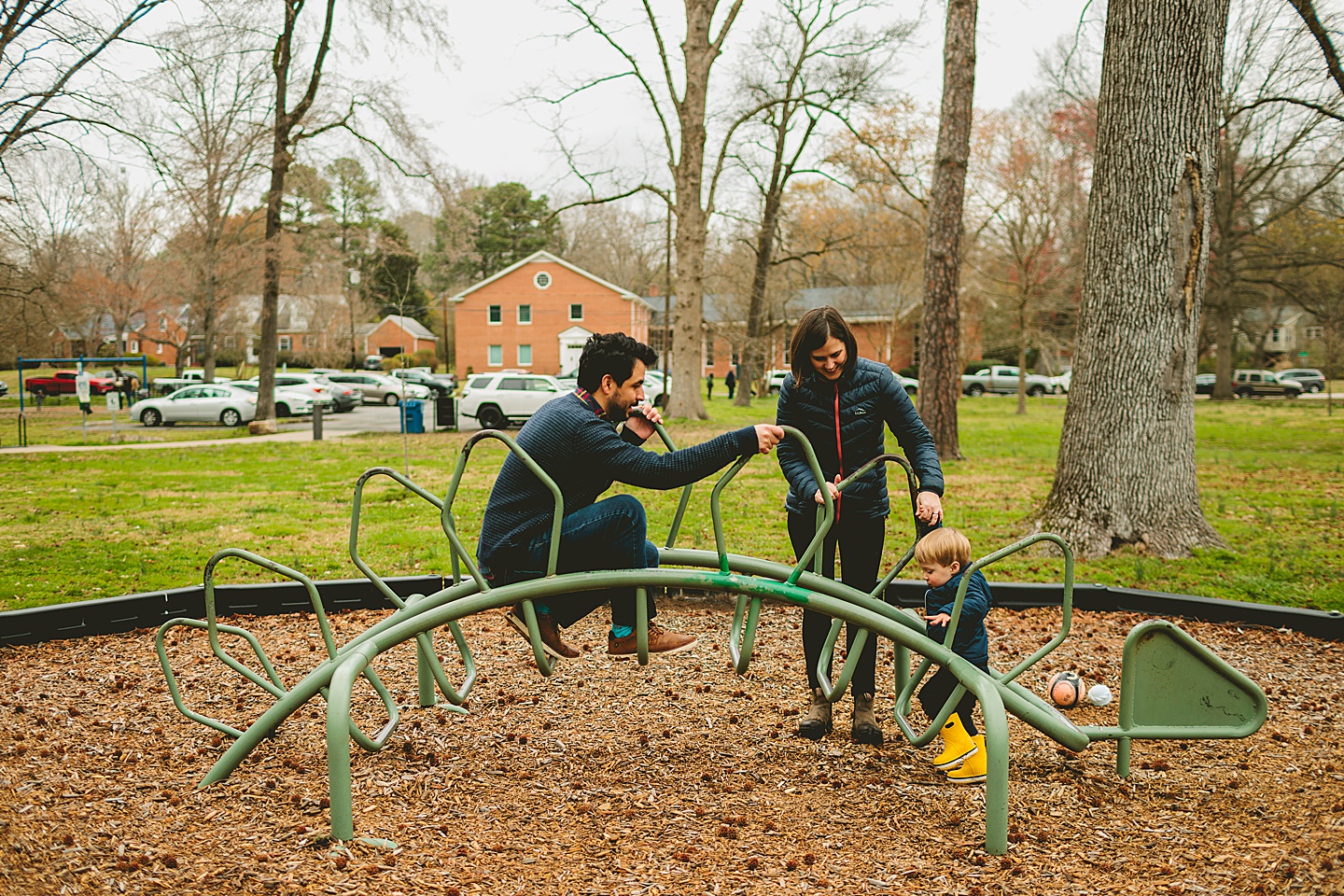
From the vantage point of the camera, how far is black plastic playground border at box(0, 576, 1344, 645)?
4.87m

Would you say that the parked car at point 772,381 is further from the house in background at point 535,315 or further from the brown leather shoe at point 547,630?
the brown leather shoe at point 547,630

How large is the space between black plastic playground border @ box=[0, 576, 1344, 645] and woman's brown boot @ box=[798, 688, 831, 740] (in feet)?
5.85

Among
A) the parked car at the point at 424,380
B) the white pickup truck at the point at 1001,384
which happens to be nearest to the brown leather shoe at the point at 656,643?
the parked car at the point at 424,380

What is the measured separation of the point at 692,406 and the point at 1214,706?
57.6 feet

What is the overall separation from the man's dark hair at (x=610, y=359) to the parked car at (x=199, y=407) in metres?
22.3

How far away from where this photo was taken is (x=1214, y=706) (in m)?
3.03

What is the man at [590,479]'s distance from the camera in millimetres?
3059

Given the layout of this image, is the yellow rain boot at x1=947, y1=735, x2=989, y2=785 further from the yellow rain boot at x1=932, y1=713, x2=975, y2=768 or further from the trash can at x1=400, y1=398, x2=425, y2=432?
the trash can at x1=400, y1=398, x2=425, y2=432

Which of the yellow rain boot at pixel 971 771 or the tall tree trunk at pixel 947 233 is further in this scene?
the tall tree trunk at pixel 947 233

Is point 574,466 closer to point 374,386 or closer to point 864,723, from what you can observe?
→ point 864,723

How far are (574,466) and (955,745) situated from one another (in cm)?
164

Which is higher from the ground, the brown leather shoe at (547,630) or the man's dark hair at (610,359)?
the man's dark hair at (610,359)

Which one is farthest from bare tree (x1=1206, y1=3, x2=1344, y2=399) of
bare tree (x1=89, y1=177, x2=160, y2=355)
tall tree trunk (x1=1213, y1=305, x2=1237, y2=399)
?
bare tree (x1=89, y1=177, x2=160, y2=355)

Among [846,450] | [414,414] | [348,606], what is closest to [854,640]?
[846,450]
